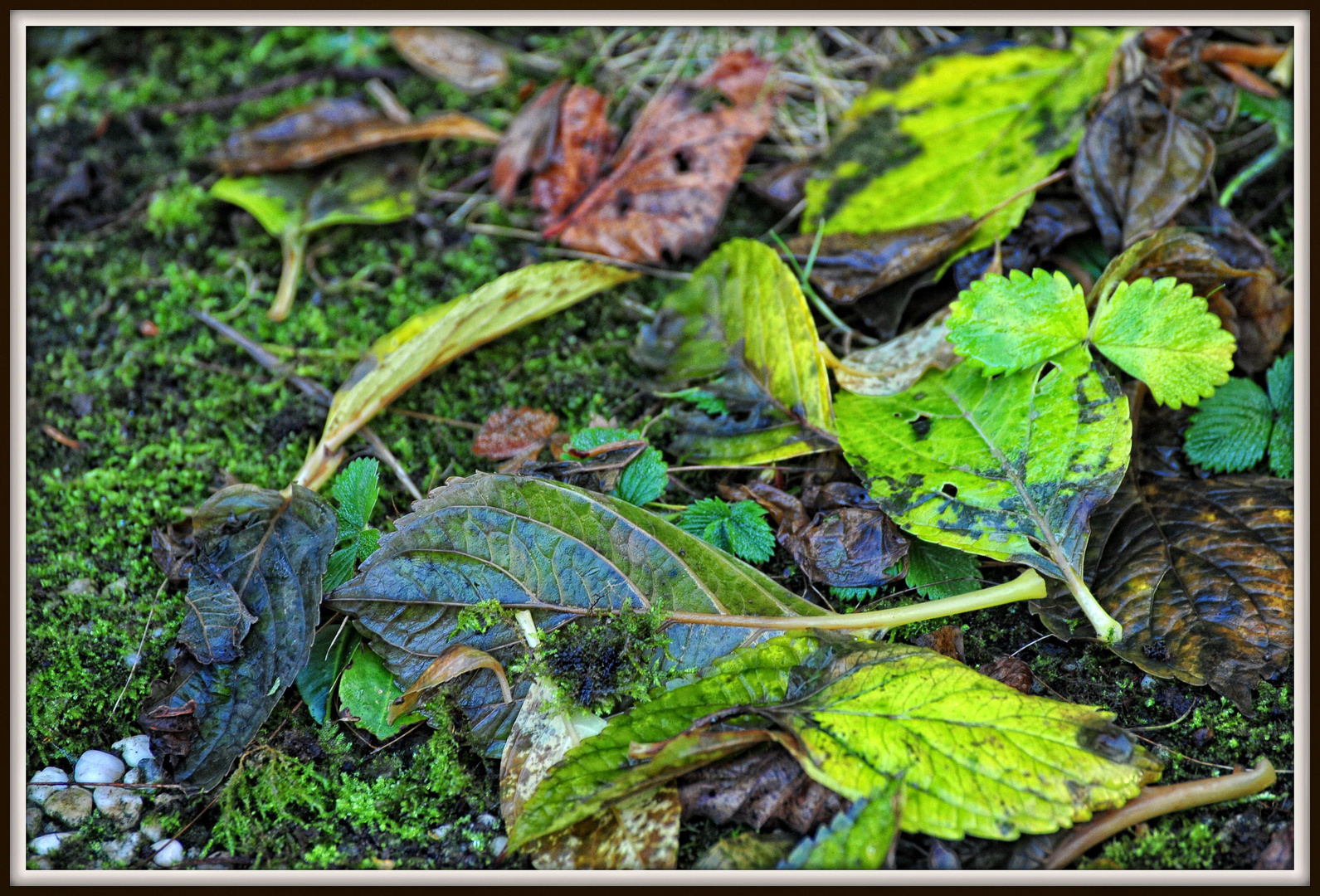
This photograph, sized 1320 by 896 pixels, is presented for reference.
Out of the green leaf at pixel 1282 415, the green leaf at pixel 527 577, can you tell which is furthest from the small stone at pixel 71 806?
the green leaf at pixel 1282 415

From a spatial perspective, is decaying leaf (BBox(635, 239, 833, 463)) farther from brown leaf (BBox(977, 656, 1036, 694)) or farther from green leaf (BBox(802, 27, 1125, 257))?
brown leaf (BBox(977, 656, 1036, 694))

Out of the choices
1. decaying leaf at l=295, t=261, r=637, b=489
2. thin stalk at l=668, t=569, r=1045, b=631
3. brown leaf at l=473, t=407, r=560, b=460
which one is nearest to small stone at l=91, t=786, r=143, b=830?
decaying leaf at l=295, t=261, r=637, b=489

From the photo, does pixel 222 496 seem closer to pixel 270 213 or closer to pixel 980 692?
pixel 270 213

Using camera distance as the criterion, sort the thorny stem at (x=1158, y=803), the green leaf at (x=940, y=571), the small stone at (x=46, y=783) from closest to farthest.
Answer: the thorny stem at (x=1158, y=803), the small stone at (x=46, y=783), the green leaf at (x=940, y=571)

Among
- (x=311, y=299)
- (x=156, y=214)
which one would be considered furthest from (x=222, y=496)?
(x=156, y=214)

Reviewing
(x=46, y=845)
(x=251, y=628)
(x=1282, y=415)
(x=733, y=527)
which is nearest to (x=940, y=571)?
(x=733, y=527)

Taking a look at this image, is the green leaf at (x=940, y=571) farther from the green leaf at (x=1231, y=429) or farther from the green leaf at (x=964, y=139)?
the green leaf at (x=964, y=139)
